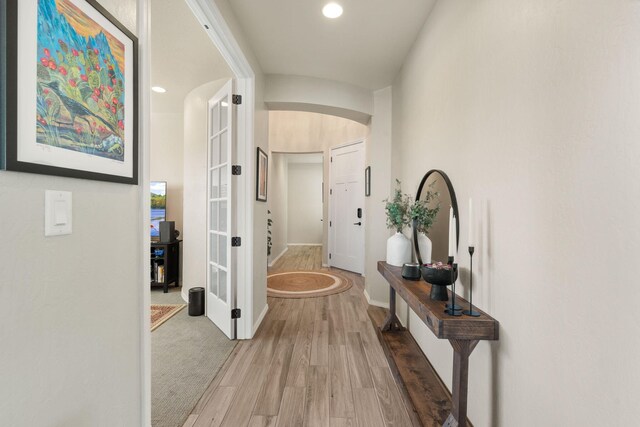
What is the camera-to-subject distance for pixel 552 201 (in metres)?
1.01

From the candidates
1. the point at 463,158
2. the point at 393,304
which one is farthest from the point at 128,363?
the point at 393,304

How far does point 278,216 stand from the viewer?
701 centimetres

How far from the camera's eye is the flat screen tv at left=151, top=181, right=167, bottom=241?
416 centimetres

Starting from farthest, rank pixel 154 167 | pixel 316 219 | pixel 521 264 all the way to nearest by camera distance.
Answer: pixel 316 219 < pixel 154 167 < pixel 521 264

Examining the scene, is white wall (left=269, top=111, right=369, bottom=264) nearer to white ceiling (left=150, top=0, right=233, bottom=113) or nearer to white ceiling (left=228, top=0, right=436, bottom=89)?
white ceiling (left=228, top=0, right=436, bottom=89)

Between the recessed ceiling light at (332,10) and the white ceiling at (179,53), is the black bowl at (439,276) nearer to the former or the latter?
the recessed ceiling light at (332,10)

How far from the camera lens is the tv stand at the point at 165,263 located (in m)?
3.94

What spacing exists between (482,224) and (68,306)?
169 cm

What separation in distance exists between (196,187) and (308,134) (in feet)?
10.3

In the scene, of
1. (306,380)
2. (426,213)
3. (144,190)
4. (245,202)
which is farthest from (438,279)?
(245,202)

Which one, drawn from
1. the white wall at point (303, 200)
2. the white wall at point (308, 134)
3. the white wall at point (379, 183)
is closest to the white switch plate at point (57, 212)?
the white wall at point (379, 183)

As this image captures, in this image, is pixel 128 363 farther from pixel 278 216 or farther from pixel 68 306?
pixel 278 216

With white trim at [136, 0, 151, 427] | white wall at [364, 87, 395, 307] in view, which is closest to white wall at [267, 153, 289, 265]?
white wall at [364, 87, 395, 307]

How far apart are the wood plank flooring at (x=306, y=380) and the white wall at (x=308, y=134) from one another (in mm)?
3232
